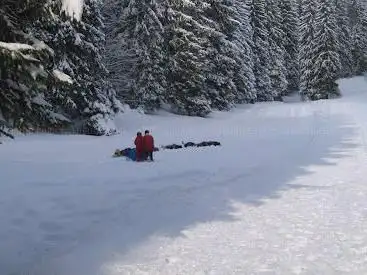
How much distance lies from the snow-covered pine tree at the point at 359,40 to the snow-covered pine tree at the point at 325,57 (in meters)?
24.1

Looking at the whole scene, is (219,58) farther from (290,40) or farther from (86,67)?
(290,40)

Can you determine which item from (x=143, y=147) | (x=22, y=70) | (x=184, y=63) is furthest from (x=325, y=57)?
(x=22, y=70)

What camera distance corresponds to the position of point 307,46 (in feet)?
194

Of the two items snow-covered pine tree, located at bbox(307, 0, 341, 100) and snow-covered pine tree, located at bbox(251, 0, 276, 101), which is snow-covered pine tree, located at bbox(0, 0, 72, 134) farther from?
snow-covered pine tree, located at bbox(307, 0, 341, 100)

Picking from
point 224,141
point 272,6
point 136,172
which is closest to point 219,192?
point 136,172

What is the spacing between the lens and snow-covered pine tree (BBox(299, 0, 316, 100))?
58156 millimetres

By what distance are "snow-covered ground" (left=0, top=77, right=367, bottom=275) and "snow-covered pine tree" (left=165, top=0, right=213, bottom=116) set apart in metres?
12.7

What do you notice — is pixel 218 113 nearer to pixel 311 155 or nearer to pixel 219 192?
pixel 311 155

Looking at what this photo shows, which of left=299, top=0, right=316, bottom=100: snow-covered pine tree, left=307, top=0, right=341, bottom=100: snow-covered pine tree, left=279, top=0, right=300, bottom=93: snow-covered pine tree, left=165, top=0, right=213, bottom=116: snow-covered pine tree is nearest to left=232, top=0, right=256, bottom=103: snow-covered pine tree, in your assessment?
left=165, top=0, right=213, bottom=116: snow-covered pine tree

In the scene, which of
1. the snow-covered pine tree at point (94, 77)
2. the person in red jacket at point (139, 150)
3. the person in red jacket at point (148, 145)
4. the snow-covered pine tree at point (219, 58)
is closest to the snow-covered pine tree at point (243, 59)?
the snow-covered pine tree at point (219, 58)

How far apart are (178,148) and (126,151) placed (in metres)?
3.29

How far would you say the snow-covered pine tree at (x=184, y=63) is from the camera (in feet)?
108

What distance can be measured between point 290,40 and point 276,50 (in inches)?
368

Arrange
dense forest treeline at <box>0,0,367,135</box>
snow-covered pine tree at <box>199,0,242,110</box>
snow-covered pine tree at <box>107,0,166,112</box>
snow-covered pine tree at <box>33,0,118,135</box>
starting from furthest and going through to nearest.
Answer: snow-covered pine tree at <box>199,0,242,110</box>, snow-covered pine tree at <box>107,0,166,112</box>, snow-covered pine tree at <box>33,0,118,135</box>, dense forest treeline at <box>0,0,367,135</box>
